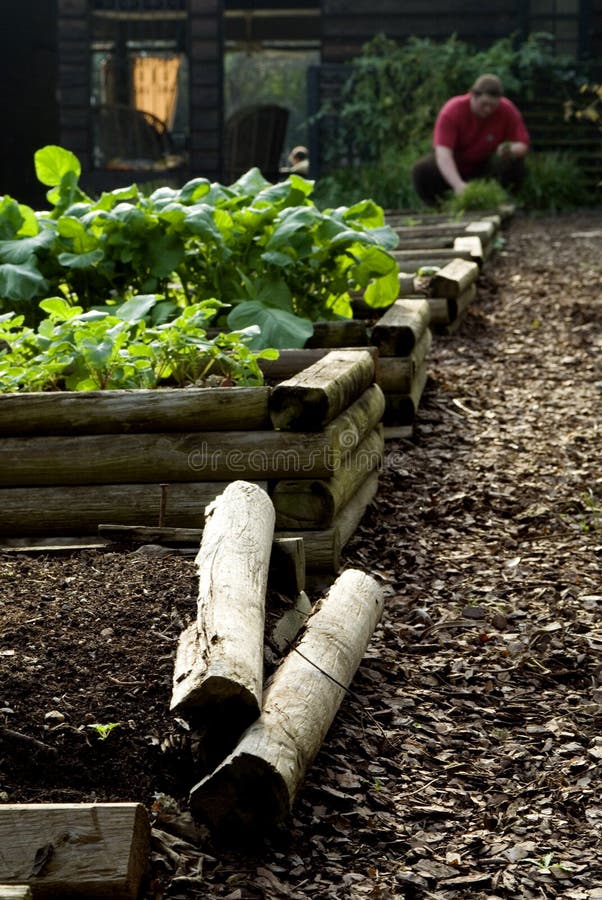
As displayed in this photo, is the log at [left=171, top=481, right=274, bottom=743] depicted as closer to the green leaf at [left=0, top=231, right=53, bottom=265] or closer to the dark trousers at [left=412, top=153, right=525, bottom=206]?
the green leaf at [left=0, top=231, right=53, bottom=265]

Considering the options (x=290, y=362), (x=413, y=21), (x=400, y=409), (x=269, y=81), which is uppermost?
(x=413, y=21)

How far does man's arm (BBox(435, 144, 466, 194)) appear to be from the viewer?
1177 cm

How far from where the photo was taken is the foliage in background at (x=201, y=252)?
460cm

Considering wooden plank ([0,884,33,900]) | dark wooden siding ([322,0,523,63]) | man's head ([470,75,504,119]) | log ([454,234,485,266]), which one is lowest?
log ([454,234,485,266])

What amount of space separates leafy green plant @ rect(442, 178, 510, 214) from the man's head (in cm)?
65

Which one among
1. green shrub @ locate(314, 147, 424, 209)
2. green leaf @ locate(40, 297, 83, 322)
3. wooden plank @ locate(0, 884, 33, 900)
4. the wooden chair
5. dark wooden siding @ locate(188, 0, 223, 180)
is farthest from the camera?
the wooden chair

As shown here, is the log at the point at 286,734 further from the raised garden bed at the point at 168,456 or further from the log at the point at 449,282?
the log at the point at 449,282

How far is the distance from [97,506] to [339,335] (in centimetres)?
159

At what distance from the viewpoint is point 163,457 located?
3576mm

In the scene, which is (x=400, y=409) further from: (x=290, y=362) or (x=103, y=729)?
(x=103, y=729)

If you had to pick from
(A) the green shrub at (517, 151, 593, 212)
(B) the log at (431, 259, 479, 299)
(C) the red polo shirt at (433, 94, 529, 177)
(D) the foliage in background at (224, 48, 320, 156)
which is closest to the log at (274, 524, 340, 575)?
(B) the log at (431, 259, 479, 299)

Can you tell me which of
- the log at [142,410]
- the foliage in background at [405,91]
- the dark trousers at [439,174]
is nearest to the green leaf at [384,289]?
the log at [142,410]

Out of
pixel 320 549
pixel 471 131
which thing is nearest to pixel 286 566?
pixel 320 549

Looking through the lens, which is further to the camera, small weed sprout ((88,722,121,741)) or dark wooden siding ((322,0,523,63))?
dark wooden siding ((322,0,523,63))
